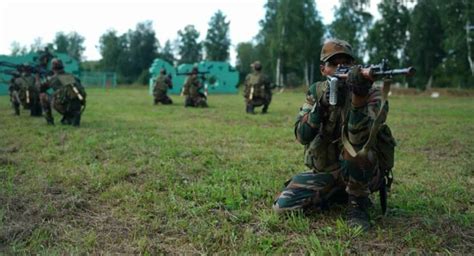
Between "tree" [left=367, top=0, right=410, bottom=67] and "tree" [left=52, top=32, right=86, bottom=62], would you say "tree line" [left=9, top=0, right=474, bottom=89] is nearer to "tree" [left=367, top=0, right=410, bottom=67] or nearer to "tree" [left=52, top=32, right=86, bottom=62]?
"tree" [left=367, top=0, right=410, bottom=67]

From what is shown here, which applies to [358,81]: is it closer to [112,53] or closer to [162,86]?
[162,86]

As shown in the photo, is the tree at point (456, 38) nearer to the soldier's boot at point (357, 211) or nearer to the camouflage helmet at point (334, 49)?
the camouflage helmet at point (334, 49)

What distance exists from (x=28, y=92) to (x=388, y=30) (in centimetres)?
3792

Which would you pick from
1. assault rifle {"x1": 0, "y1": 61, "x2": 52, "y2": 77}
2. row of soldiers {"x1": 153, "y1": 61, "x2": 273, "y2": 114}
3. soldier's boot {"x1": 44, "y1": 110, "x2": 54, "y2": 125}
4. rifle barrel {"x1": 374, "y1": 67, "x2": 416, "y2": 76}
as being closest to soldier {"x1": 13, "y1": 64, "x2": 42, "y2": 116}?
assault rifle {"x1": 0, "y1": 61, "x2": 52, "y2": 77}

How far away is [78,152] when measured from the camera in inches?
274

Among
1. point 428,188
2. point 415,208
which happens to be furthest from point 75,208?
point 428,188

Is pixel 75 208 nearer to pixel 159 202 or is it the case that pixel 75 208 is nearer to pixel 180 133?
pixel 159 202

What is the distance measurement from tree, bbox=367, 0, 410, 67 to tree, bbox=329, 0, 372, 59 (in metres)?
1.67

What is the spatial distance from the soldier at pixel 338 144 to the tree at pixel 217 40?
6728 centimetres

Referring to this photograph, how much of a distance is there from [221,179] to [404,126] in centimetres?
749

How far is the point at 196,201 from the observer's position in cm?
432

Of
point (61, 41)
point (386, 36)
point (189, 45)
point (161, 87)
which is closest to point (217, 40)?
point (189, 45)

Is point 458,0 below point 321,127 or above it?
above

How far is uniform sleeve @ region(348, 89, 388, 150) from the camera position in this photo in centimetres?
337
